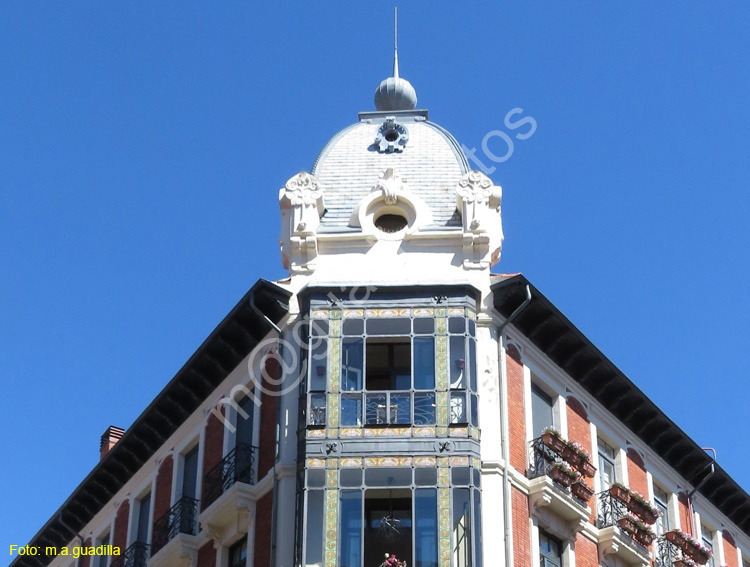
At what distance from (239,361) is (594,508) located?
9154 mm

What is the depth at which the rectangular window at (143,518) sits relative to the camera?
42.6 metres

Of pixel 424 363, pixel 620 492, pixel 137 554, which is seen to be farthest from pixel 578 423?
pixel 137 554

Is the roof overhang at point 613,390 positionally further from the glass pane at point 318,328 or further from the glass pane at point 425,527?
the glass pane at point 425,527

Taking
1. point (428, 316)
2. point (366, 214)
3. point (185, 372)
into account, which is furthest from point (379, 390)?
point (185, 372)

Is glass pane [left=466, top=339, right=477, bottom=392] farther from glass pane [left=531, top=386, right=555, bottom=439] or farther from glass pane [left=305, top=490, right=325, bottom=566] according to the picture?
glass pane [left=305, top=490, right=325, bottom=566]

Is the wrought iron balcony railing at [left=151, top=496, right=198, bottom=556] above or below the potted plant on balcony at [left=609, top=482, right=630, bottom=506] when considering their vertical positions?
below

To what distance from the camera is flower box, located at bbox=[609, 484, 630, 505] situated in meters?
38.8

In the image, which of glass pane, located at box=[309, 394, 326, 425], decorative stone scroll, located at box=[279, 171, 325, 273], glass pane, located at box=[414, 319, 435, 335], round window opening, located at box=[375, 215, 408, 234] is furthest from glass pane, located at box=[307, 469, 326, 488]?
round window opening, located at box=[375, 215, 408, 234]

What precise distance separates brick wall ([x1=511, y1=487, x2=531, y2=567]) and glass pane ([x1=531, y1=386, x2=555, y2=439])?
244cm

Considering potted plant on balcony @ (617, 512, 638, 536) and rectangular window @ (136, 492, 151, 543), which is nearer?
potted plant on balcony @ (617, 512, 638, 536)

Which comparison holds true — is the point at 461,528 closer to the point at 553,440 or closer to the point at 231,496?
the point at 553,440

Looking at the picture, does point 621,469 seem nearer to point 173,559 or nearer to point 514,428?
point 514,428

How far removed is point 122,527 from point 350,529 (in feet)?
41.3

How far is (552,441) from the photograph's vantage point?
3681 centimetres
